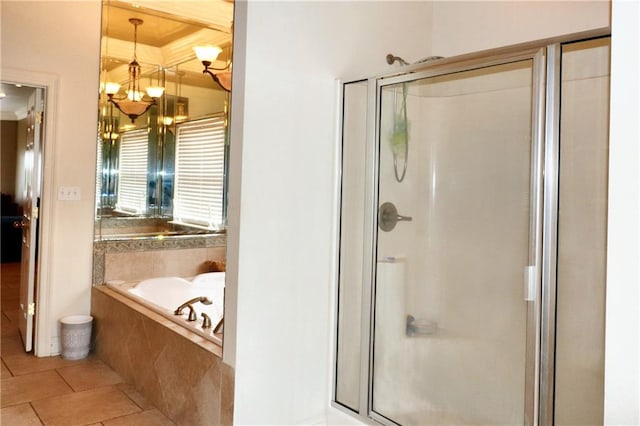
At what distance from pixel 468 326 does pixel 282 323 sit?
919mm

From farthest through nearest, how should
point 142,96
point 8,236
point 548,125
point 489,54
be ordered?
point 8,236, point 142,96, point 489,54, point 548,125

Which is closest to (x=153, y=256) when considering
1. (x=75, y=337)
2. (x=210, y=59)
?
(x=75, y=337)

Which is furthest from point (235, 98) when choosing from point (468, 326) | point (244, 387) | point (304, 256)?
point (468, 326)

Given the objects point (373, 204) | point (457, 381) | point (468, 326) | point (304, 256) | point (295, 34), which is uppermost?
point (295, 34)

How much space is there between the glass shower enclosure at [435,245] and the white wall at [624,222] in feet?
5.76

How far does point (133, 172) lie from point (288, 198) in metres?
2.29

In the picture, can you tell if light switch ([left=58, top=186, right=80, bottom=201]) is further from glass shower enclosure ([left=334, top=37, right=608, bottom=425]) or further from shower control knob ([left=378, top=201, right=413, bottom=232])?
shower control knob ([left=378, top=201, right=413, bottom=232])

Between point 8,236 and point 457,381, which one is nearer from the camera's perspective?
point 457,381

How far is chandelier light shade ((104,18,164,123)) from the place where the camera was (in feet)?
13.1

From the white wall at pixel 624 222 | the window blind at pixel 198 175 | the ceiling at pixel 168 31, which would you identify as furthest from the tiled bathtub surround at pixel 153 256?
the white wall at pixel 624 222

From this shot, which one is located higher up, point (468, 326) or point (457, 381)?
point (468, 326)

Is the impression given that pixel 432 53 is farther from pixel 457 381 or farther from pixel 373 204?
pixel 457 381

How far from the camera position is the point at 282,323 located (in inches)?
94.8

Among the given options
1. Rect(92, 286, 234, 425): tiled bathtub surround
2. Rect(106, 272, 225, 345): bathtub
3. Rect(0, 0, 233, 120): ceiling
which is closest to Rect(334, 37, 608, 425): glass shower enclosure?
Rect(92, 286, 234, 425): tiled bathtub surround
